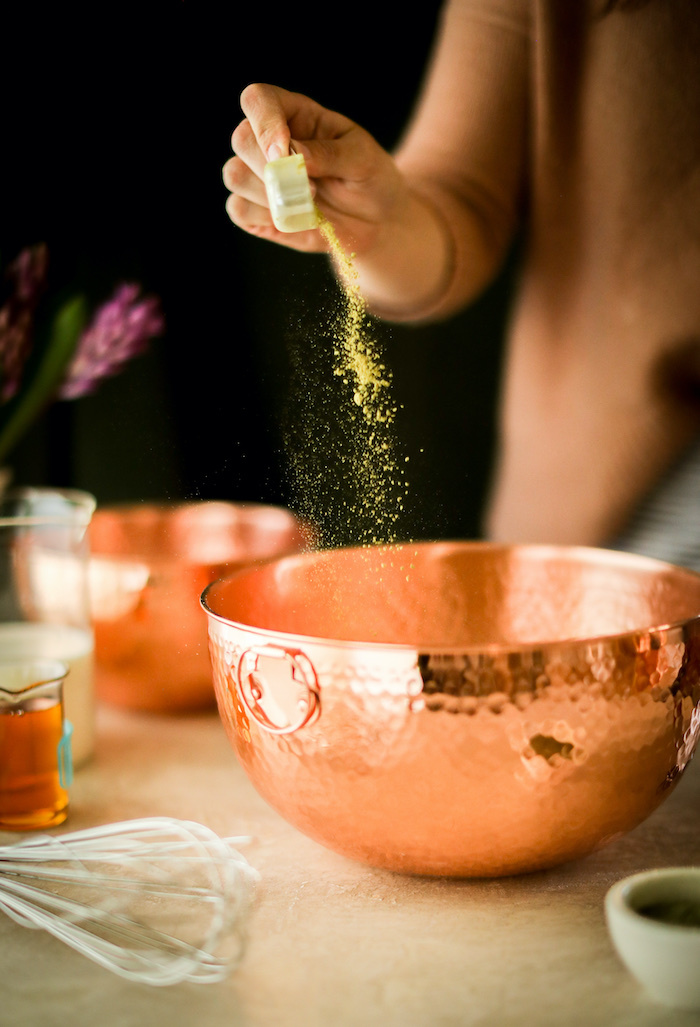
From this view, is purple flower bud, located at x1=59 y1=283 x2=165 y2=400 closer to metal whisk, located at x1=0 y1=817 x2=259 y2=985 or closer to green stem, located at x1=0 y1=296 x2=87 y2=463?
green stem, located at x1=0 y1=296 x2=87 y2=463

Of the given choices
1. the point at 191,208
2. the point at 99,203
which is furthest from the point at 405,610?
the point at 99,203

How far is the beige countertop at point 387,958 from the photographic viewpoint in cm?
40

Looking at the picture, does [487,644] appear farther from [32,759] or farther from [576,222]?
[576,222]

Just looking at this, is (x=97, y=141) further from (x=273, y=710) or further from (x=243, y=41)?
(x=273, y=710)

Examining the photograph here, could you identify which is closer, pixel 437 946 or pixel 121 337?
pixel 437 946

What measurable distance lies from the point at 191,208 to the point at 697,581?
511 millimetres

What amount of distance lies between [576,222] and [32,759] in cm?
81

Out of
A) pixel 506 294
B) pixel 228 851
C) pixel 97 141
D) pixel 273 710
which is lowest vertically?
pixel 228 851

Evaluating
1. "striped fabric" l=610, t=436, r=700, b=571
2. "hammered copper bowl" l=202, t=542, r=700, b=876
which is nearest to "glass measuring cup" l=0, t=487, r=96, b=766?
"hammered copper bowl" l=202, t=542, r=700, b=876

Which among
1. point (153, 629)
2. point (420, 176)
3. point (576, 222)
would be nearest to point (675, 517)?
point (576, 222)

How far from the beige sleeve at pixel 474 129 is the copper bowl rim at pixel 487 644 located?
0.38 meters

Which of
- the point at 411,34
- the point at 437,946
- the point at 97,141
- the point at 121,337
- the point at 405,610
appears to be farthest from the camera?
the point at 97,141

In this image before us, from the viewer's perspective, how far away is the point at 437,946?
445 millimetres

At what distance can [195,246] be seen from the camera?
0.79 meters
